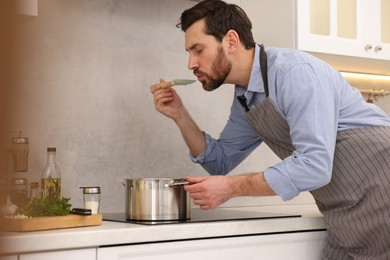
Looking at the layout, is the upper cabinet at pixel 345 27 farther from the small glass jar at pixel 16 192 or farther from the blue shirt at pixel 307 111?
the small glass jar at pixel 16 192

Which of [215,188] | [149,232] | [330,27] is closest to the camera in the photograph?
[149,232]

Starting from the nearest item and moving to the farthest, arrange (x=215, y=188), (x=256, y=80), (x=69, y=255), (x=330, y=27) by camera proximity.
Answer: (x=69, y=255) → (x=215, y=188) → (x=256, y=80) → (x=330, y=27)

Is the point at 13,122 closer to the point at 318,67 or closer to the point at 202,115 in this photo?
→ the point at 318,67

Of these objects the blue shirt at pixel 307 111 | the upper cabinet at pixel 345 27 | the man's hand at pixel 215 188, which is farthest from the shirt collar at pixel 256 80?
the upper cabinet at pixel 345 27

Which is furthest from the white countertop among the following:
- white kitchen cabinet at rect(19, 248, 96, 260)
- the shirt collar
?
the shirt collar

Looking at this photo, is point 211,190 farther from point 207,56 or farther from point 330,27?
point 330,27

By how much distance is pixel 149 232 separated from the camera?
1.40 m

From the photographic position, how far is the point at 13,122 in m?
0.12

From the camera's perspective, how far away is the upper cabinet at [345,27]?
7.03 ft

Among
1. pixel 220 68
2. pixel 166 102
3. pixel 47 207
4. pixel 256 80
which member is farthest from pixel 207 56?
pixel 47 207

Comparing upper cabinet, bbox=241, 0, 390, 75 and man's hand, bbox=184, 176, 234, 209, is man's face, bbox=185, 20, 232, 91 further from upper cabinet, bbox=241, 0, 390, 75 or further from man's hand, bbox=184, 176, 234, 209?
upper cabinet, bbox=241, 0, 390, 75

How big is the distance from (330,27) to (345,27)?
78 millimetres

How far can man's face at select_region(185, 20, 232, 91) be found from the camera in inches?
66.4

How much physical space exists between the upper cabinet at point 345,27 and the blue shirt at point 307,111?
0.52 meters
